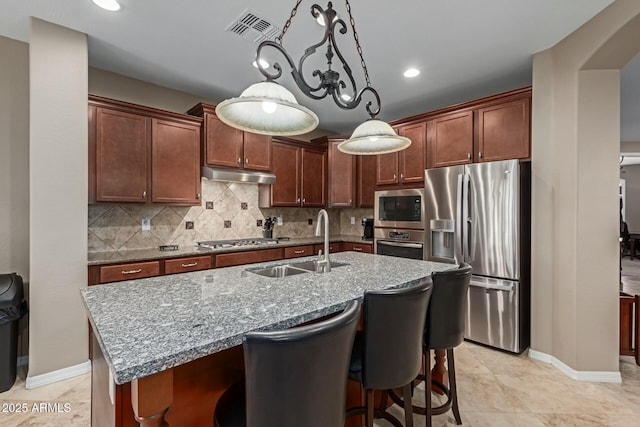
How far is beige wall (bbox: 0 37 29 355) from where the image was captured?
8.26 ft

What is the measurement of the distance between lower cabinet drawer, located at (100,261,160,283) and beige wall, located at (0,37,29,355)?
685mm

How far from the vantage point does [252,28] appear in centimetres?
234

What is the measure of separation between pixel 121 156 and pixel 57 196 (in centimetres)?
66

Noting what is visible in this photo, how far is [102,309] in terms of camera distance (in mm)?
1212

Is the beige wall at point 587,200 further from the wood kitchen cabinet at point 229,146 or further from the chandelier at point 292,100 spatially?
the wood kitchen cabinet at point 229,146

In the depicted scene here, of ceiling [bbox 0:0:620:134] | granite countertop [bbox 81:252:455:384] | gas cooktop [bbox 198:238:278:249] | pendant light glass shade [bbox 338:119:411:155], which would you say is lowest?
granite countertop [bbox 81:252:455:384]

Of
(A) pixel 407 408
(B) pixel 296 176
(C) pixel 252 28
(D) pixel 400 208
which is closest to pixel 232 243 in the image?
(B) pixel 296 176

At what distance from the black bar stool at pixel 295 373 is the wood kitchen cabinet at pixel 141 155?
265cm

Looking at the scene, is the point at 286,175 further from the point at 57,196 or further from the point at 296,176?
the point at 57,196

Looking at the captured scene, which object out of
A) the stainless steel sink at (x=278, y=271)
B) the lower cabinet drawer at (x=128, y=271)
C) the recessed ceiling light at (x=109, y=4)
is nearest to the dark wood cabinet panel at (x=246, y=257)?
the lower cabinet drawer at (x=128, y=271)

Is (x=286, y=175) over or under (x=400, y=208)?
over

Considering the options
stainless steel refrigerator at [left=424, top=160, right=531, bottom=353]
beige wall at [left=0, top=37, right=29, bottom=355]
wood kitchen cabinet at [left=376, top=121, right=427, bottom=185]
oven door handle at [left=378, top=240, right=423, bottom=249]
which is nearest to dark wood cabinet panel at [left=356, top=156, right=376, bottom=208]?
wood kitchen cabinet at [left=376, top=121, right=427, bottom=185]

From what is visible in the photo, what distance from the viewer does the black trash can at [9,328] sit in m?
2.15

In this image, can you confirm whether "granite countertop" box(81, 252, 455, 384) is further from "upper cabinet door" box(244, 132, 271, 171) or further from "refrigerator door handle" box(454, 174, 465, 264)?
"upper cabinet door" box(244, 132, 271, 171)
